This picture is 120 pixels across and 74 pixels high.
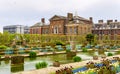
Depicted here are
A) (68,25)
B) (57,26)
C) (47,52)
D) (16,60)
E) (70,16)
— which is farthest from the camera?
(57,26)

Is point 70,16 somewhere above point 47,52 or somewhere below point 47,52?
above

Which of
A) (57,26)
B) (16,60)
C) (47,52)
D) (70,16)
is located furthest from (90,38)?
(16,60)

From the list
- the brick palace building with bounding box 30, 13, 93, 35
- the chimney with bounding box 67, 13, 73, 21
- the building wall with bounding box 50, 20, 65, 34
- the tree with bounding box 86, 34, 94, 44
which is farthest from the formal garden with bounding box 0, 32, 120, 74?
the building wall with bounding box 50, 20, 65, 34

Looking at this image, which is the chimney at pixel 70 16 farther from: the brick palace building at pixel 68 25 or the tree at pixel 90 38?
the tree at pixel 90 38

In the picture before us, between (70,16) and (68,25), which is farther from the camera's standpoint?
(70,16)

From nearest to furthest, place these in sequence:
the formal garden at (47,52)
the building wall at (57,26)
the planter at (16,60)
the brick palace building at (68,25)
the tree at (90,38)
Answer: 1. the formal garden at (47,52)
2. the planter at (16,60)
3. the tree at (90,38)
4. the brick palace building at (68,25)
5. the building wall at (57,26)

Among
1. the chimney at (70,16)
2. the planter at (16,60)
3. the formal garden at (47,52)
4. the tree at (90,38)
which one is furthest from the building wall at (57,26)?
the planter at (16,60)

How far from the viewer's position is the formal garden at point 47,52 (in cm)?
1351

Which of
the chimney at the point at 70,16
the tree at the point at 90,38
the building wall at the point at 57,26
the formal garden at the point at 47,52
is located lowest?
the formal garden at the point at 47,52

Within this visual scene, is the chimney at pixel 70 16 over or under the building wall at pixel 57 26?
over

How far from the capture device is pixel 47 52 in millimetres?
27016

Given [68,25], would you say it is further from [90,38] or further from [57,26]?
[90,38]

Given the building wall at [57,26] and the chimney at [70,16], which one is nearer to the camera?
the chimney at [70,16]

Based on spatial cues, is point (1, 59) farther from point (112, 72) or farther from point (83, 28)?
point (83, 28)
